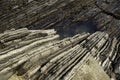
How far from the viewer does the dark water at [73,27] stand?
3553cm

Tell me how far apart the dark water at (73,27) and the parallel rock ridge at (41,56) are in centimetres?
758

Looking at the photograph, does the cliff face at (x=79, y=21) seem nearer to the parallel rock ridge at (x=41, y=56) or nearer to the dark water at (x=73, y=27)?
the dark water at (x=73, y=27)

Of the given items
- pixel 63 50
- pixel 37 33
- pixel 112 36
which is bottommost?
pixel 112 36

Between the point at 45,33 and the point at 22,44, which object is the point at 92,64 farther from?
the point at 22,44

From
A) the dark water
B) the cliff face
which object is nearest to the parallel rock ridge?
the cliff face

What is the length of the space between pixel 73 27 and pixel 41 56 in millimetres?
16650

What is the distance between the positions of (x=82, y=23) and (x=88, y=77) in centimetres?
1629

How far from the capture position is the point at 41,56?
810 inches

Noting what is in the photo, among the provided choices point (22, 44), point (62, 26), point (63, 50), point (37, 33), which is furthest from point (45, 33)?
point (62, 26)

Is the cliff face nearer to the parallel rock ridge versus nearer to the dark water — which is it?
the dark water

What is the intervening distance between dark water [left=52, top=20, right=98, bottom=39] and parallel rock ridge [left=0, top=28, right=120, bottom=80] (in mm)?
7578

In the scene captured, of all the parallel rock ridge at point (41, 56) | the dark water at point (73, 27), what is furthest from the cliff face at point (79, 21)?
the parallel rock ridge at point (41, 56)

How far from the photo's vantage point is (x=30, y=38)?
22359mm

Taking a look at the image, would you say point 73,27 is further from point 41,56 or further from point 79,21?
point 41,56
